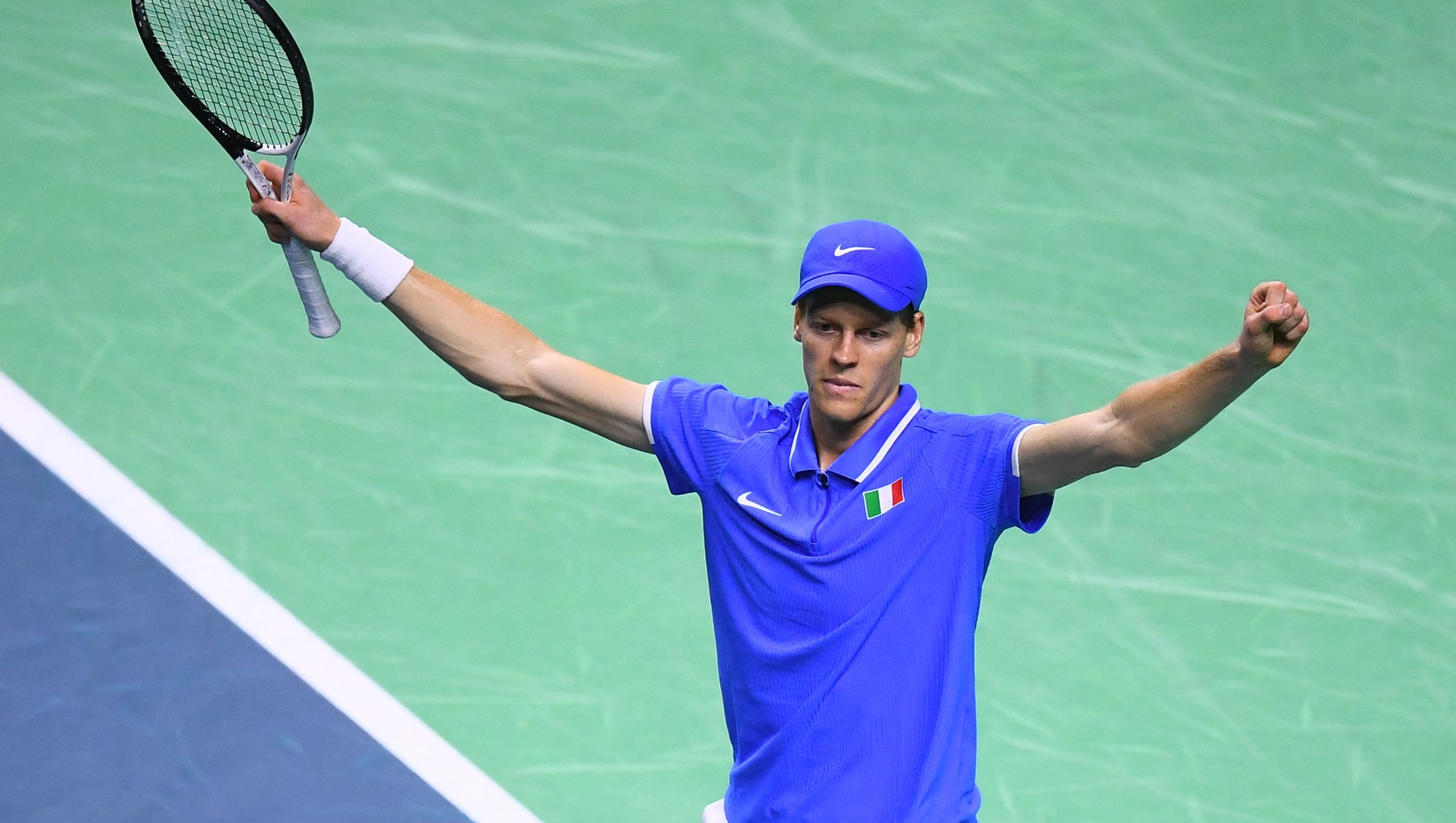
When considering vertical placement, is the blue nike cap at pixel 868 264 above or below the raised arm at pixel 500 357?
above

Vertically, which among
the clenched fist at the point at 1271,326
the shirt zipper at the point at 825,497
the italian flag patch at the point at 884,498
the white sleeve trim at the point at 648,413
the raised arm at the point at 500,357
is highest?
the clenched fist at the point at 1271,326

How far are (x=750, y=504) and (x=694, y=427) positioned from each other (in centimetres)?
22

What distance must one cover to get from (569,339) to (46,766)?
87.9 inches

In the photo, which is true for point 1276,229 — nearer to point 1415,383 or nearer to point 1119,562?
point 1415,383

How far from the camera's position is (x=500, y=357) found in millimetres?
3367

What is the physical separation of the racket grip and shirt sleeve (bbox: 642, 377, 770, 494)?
0.65 metres

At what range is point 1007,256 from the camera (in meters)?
6.19

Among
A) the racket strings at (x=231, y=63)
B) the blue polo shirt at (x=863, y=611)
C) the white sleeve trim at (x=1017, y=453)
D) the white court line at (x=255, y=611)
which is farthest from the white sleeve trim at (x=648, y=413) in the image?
the white court line at (x=255, y=611)

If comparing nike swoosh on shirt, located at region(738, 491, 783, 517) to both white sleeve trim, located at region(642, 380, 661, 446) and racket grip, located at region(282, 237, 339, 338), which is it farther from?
racket grip, located at region(282, 237, 339, 338)

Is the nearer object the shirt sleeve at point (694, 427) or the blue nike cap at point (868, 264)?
the blue nike cap at point (868, 264)

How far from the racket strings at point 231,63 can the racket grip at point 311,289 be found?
476mm

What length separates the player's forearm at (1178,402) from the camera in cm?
275

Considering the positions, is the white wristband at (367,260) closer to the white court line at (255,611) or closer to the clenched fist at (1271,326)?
the clenched fist at (1271,326)

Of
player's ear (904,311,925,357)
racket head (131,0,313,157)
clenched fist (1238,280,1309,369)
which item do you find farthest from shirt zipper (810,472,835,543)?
racket head (131,0,313,157)
